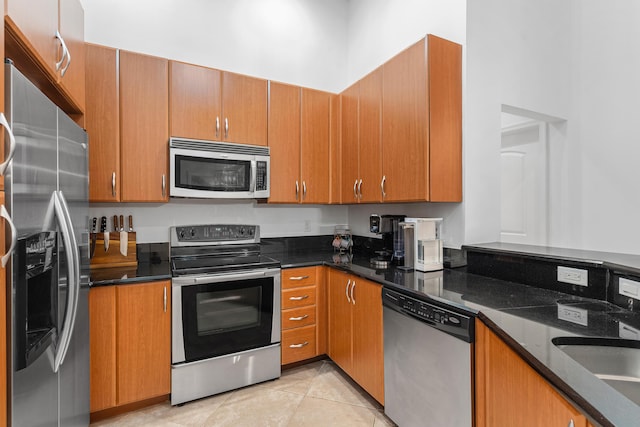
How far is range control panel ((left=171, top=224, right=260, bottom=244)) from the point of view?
2627 millimetres

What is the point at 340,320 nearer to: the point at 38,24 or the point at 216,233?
the point at 216,233

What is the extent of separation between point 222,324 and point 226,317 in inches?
2.0

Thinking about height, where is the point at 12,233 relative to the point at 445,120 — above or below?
below

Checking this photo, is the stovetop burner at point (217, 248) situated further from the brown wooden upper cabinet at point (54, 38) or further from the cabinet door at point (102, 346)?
the brown wooden upper cabinet at point (54, 38)

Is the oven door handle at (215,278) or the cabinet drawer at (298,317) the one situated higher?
the oven door handle at (215,278)

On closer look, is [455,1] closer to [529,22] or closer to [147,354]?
[529,22]

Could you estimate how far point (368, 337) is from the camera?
2.07m

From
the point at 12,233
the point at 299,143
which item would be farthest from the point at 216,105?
the point at 12,233

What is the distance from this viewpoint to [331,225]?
3.36 meters

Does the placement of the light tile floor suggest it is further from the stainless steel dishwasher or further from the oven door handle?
the oven door handle

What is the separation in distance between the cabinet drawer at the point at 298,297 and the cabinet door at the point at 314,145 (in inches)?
30.1

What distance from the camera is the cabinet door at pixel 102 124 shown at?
2.11 meters

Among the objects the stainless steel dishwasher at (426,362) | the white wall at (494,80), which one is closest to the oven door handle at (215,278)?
the stainless steel dishwasher at (426,362)

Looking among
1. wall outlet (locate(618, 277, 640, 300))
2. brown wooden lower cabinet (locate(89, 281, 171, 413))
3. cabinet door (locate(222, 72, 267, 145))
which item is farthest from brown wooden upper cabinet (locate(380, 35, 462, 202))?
brown wooden lower cabinet (locate(89, 281, 171, 413))
